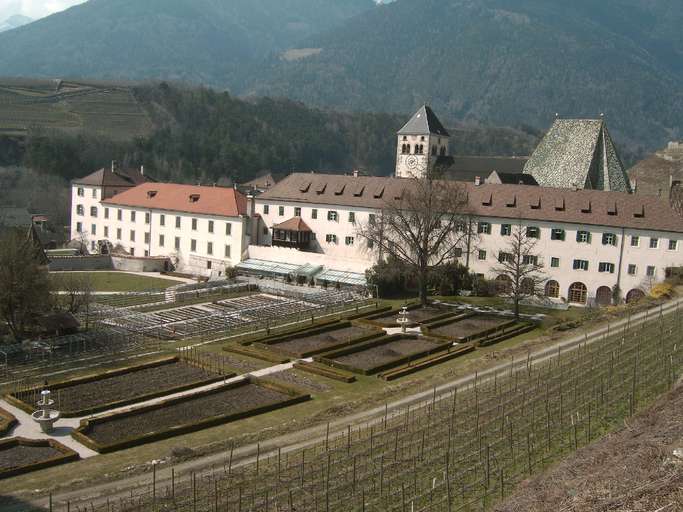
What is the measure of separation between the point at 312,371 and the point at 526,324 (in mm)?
18947

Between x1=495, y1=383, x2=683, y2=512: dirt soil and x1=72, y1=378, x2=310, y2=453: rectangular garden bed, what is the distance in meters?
15.4

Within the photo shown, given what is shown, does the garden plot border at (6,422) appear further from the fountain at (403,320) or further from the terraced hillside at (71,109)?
the terraced hillside at (71,109)

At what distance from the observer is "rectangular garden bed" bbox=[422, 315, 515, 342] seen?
49625 mm

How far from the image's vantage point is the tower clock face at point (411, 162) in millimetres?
103431

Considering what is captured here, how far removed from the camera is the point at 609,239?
60.8 metres

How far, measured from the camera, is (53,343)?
44.1m

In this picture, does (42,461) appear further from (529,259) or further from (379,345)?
(529,259)

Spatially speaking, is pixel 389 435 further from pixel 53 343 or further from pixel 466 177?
pixel 466 177

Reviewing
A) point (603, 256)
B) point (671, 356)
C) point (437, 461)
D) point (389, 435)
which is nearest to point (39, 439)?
point (389, 435)

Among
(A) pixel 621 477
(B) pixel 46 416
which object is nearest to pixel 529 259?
(B) pixel 46 416

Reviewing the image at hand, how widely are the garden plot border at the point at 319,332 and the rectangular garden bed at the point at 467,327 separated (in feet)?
13.2

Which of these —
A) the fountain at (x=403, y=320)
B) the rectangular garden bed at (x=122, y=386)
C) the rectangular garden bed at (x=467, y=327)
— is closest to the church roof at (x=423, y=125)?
the rectangular garden bed at (x=467, y=327)

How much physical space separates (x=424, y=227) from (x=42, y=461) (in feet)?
122

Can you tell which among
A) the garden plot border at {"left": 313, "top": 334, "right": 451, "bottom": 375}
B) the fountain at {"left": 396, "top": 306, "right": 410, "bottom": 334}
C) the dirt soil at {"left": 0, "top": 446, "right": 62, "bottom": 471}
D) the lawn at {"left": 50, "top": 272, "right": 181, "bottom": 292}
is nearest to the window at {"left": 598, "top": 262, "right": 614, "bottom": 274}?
the fountain at {"left": 396, "top": 306, "right": 410, "bottom": 334}
